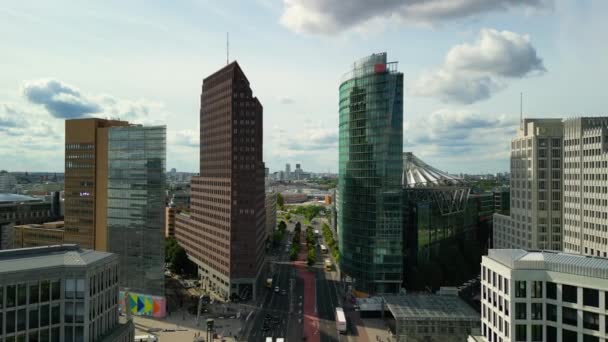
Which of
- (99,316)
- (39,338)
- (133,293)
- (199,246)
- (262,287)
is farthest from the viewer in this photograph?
(199,246)

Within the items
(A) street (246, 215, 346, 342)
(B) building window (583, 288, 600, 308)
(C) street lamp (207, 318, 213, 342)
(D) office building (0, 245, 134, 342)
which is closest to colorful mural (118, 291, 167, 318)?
(C) street lamp (207, 318, 213, 342)

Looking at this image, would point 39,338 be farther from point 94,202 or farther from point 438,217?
point 438,217

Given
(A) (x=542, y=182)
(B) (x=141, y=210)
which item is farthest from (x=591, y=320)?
(B) (x=141, y=210)

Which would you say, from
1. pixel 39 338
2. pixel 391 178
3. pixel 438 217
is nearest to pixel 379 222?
pixel 391 178

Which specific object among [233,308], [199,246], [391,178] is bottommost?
[233,308]

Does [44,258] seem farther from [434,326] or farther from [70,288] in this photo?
[434,326]

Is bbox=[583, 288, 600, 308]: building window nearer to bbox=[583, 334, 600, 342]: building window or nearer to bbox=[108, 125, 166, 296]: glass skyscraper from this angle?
bbox=[583, 334, 600, 342]: building window

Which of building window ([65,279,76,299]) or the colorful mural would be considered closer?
building window ([65,279,76,299])
